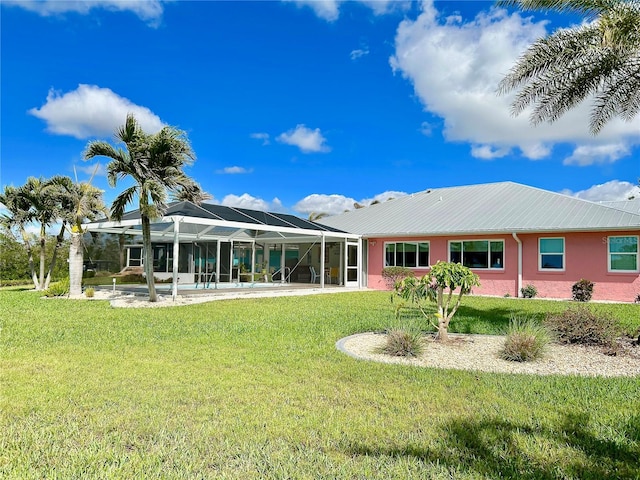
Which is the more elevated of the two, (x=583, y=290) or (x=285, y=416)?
(x=583, y=290)

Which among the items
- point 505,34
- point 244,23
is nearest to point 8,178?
point 244,23

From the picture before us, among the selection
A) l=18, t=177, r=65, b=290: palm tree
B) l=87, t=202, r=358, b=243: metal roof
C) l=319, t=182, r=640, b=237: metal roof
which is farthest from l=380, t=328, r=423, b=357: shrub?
l=18, t=177, r=65, b=290: palm tree

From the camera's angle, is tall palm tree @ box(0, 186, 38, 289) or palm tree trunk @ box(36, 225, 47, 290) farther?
palm tree trunk @ box(36, 225, 47, 290)

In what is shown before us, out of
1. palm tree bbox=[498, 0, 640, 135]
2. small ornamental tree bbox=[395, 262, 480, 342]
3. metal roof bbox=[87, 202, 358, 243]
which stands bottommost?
small ornamental tree bbox=[395, 262, 480, 342]

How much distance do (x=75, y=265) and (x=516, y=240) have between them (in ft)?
56.3

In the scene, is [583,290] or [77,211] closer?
[583,290]

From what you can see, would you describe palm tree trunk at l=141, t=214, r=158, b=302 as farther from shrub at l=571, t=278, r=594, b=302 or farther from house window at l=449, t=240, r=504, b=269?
shrub at l=571, t=278, r=594, b=302

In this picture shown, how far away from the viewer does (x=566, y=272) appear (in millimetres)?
17172

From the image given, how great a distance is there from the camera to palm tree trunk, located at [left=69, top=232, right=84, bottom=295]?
15719 millimetres

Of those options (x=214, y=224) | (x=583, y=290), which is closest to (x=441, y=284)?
(x=214, y=224)

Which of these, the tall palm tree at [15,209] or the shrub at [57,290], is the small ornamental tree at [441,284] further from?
the tall palm tree at [15,209]

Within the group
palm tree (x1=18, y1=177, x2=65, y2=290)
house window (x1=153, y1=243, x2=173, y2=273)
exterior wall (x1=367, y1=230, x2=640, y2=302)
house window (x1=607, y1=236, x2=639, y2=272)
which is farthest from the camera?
house window (x1=153, y1=243, x2=173, y2=273)

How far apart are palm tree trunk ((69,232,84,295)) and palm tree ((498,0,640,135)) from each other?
14.7 meters

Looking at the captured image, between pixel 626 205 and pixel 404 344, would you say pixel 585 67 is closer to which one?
pixel 404 344
